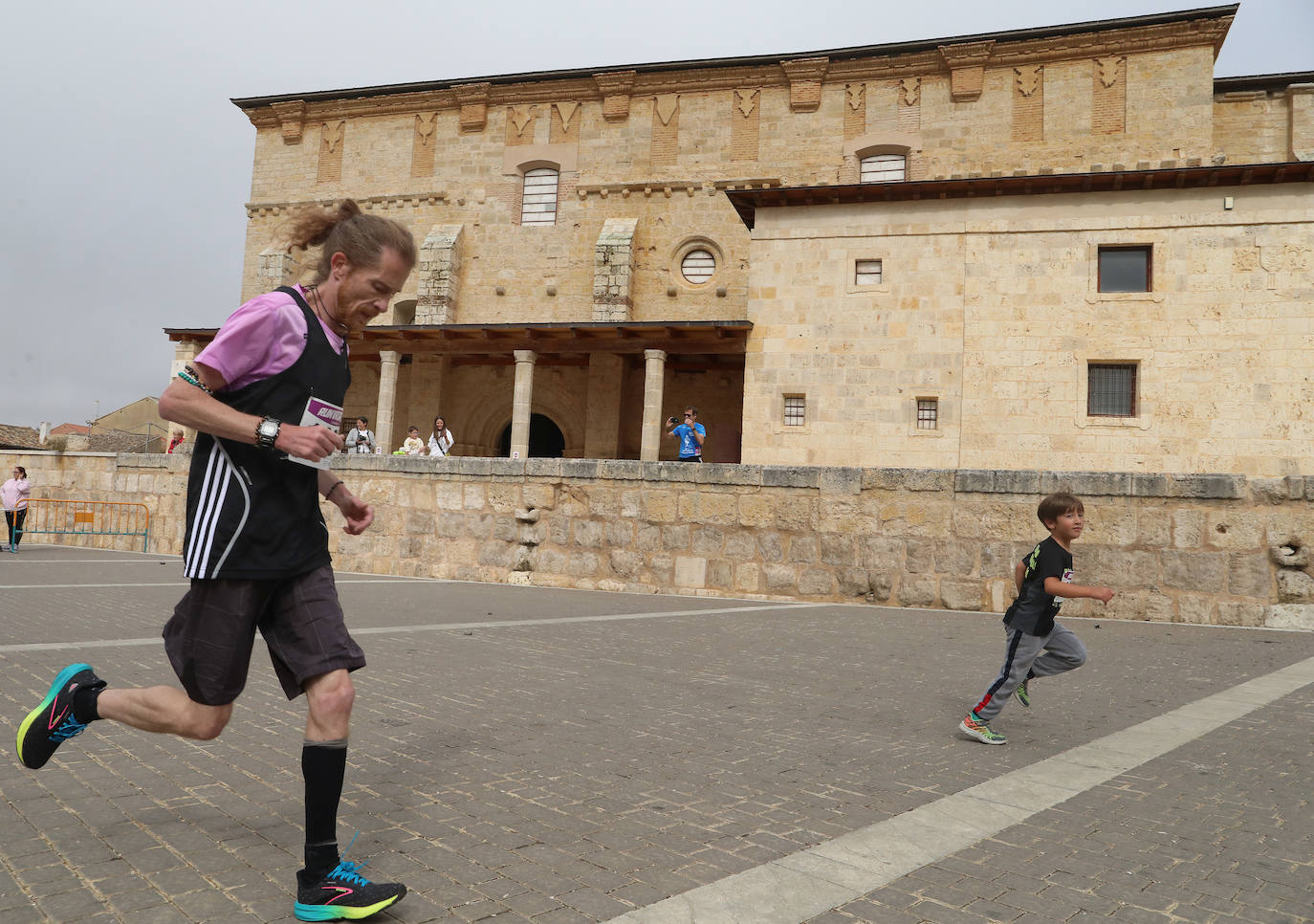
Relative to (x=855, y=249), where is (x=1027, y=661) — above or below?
below

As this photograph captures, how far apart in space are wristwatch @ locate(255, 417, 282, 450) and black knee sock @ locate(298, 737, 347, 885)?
789 mm

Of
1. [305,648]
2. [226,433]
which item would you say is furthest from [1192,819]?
[226,433]

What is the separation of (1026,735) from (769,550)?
672cm

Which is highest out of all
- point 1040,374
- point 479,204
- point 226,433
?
point 479,204

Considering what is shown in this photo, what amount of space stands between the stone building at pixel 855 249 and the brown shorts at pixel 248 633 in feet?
59.4

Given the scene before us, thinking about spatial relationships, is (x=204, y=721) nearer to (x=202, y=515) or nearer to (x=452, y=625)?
(x=202, y=515)

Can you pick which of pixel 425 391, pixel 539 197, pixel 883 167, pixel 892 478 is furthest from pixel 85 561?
pixel 883 167

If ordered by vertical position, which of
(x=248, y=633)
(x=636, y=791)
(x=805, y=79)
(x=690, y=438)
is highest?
(x=805, y=79)

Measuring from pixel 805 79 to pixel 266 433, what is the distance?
27721 mm

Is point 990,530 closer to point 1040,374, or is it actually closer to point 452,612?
point 452,612

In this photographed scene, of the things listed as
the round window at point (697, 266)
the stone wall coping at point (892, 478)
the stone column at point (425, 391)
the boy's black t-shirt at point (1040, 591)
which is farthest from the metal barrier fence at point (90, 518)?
the boy's black t-shirt at point (1040, 591)

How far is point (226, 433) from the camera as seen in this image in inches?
87.8

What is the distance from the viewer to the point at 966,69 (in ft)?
83.5

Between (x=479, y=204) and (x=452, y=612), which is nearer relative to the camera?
(x=452, y=612)
